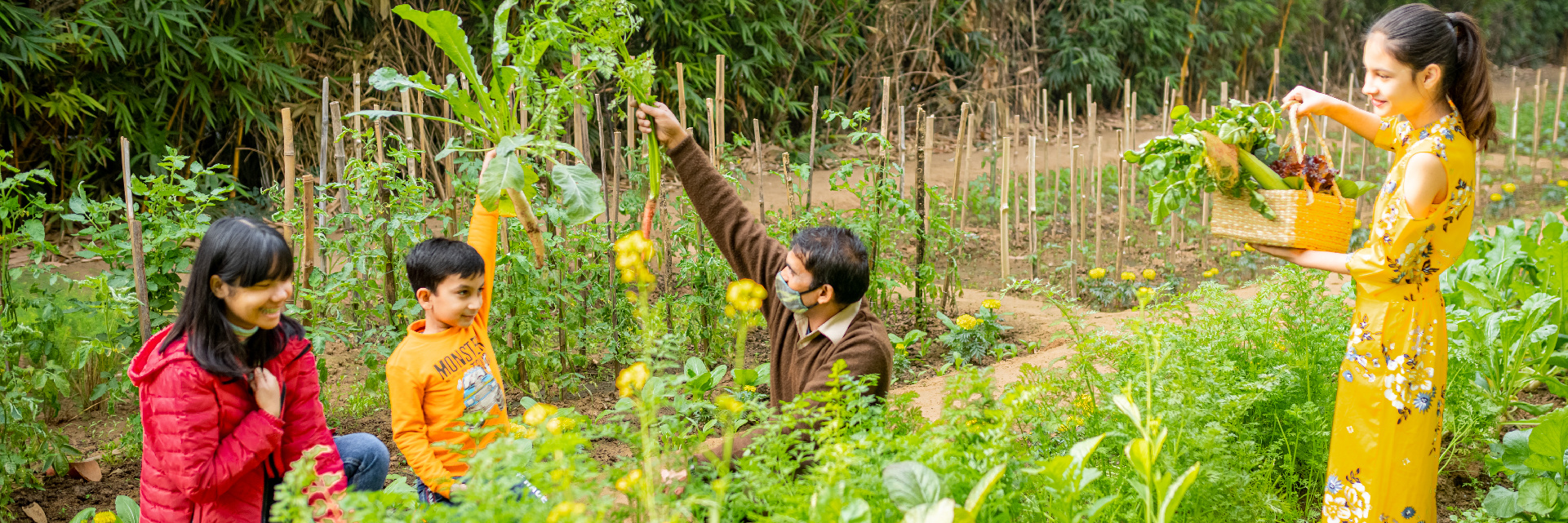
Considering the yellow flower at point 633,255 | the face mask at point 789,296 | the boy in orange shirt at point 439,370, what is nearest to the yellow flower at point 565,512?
the yellow flower at point 633,255

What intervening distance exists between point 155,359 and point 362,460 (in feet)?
2.06

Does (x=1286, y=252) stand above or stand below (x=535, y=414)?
above

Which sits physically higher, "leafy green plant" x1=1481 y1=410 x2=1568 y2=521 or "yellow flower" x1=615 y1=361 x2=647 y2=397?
"yellow flower" x1=615 y1=361 x2=647 y2=397

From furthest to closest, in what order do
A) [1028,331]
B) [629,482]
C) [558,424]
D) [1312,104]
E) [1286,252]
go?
1. [1028,331]
2. [1312,104]
3. [1286,252]
4. [558,424]
5. [629,482]

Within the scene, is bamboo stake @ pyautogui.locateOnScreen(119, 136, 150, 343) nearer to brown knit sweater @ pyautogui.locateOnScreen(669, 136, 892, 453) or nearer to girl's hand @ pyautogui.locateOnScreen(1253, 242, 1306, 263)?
brown knit sweater @ pyautogui.locateOnScreen(669, 136, 892, 453)

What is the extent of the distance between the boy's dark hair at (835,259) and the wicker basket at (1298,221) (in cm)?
83

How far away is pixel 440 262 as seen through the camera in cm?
221

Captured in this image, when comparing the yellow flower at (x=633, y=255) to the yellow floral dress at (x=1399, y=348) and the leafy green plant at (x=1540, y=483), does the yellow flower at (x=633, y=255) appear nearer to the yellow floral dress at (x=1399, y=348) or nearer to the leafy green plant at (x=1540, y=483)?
the yellow floral dress at (x=1399, y=348)

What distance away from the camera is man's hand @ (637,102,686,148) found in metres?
2.35

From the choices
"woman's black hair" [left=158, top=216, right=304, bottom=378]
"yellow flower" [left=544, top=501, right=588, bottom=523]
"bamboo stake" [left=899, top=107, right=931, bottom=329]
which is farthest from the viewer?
"bamboo stake" [left=899, top=107, right=931, bottom=329]

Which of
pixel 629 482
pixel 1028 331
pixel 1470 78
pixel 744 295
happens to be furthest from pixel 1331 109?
pixel 1028 331

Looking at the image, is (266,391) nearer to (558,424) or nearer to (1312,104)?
(558,424)

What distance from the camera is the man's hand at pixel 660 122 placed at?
2.35 m

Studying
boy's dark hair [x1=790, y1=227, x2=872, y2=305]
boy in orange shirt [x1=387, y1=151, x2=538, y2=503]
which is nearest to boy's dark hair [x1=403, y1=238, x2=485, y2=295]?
boy in orange shirt [x1=387, y1=151, x2=538, y2=503]
